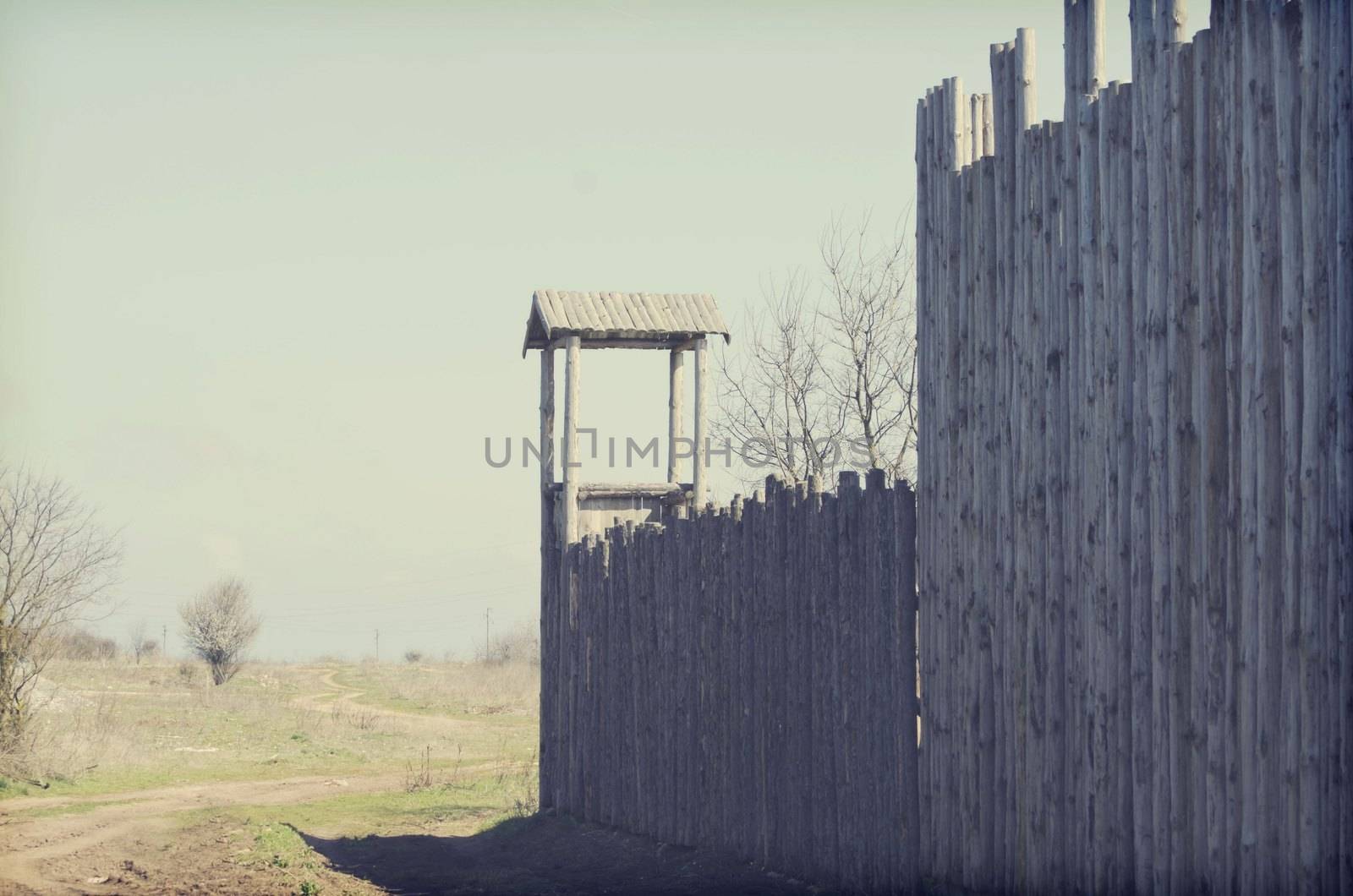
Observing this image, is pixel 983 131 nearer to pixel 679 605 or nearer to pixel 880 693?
pixel 880 693

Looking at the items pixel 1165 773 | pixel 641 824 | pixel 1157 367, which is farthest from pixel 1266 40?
pixel 641 824

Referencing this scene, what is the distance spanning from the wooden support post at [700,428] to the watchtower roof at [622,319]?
21 centimetres

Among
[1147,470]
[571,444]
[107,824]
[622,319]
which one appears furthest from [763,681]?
[107,824]

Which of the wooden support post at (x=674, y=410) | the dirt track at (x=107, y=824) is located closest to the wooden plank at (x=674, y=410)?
the wooden support post at (x=674, y=410)

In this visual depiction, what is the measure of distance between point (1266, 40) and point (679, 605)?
6.67 m

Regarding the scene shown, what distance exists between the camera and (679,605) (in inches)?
460

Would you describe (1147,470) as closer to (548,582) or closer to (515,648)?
(548,582)

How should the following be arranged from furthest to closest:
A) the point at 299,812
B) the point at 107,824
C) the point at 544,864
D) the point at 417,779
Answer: the point at 417,779 < the point at 299,812 < the point at 107,824 < the point at 544,864

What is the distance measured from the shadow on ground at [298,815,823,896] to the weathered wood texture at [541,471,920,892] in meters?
0.20

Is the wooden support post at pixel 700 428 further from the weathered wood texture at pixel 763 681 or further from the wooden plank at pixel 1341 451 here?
the wooden plank at pixel 1341 451

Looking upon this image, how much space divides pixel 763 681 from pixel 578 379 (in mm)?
5101

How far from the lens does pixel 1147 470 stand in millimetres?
6680

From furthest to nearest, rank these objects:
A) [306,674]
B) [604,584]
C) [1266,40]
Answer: [306,674], [604,584], [1266,40]

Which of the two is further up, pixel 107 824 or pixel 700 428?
pixel 700 428
